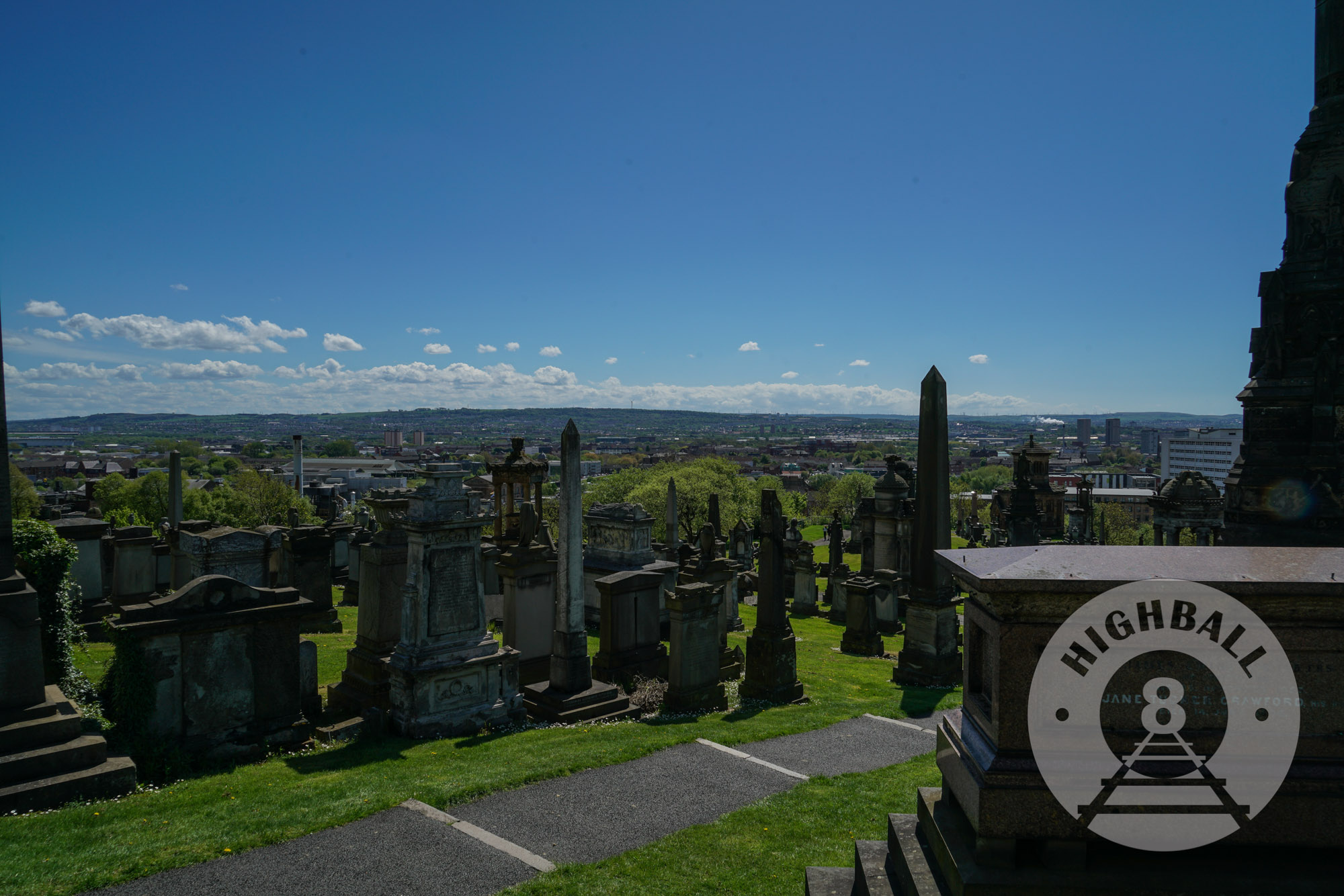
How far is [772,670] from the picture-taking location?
10.9m

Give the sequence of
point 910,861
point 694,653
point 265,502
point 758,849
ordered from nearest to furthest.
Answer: point 910,861
point 758,849
point 694,653
point 265,502

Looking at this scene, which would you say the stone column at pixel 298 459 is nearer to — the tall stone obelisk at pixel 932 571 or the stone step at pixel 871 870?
the tall stone obelisk at pixel 932 571

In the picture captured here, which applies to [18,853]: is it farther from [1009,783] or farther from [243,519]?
[243,519]

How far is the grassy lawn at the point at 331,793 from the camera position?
5.13 m

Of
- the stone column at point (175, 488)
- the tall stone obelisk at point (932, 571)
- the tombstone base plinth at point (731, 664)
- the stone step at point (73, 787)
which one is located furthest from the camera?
the stone column at point (175, 488)

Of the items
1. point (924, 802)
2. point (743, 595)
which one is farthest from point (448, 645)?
point (743, 595)

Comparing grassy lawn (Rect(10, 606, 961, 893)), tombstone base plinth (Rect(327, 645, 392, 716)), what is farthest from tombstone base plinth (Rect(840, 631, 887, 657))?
tombstone base plinth (Rect(327, 645, 392, 716))

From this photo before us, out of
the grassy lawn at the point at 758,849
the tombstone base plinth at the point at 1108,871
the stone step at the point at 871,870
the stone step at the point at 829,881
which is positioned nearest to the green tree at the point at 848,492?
the grassy lawn at the point at 758,849

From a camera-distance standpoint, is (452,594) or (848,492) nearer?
(452,594)

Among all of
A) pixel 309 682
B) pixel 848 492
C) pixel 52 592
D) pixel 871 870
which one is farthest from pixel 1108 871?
pixel 848 492

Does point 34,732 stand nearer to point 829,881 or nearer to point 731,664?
point 829,881

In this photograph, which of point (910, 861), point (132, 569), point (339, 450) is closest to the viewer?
point (910, 861)

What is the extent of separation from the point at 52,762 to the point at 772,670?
330 inches

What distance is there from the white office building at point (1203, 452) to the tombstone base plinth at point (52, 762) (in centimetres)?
15712
